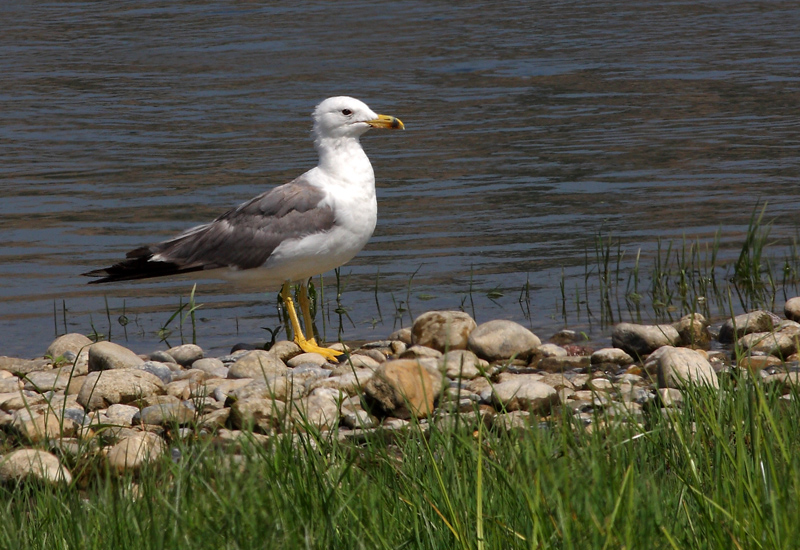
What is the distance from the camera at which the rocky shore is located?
4.25m

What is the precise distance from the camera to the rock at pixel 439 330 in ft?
22.3

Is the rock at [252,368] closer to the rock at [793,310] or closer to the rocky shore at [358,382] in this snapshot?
the rocky shore at [358,382]

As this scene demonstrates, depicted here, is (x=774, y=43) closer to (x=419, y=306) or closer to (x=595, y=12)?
(x=595, y=12)

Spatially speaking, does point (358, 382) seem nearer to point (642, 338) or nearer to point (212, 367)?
point (212, 367)

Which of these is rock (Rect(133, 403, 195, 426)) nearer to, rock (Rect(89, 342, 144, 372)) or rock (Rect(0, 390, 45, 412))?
rock (Rect(0, 390, 45, 412))

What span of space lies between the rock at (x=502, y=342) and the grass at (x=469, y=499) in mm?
3037

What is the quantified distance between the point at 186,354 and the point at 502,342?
1.95 m

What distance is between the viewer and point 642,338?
6.57m

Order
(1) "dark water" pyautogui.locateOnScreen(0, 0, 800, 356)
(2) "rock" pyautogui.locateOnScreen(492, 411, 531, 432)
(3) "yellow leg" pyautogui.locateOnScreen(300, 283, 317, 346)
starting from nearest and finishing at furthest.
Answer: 1. (2) "rock" pyautogui.locateOnScreen(492, 411, 531, 432)
2. (3) "yellow leg" pyautogui.locateOnScreen(300, 283, 317, 346)
3. (1) "dark water" pyautogui.locateOnScreen(0, 0, 800, 356)

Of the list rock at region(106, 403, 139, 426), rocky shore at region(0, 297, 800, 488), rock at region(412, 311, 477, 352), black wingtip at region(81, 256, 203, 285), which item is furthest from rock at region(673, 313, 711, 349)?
rock at region(106, 403, 139, 426)

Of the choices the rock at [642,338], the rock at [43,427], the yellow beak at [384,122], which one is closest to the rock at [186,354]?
the yellow beak at [384,122]

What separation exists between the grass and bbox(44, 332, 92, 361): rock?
3737 mm

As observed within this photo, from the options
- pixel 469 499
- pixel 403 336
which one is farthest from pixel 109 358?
pixel 469 499

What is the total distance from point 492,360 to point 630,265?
2.87 m
